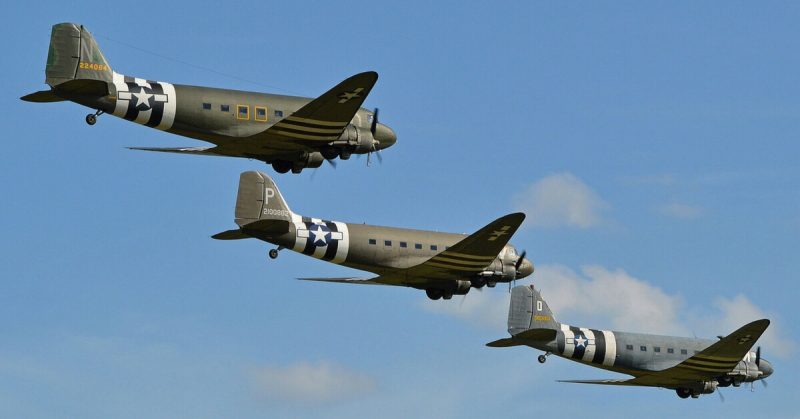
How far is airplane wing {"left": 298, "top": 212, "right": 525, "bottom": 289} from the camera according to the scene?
6938 cm

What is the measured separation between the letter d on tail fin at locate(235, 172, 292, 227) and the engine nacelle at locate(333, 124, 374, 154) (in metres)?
4.93

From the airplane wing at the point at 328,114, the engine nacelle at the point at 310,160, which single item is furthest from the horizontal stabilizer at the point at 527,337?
the airplane wing at the point at 328,114

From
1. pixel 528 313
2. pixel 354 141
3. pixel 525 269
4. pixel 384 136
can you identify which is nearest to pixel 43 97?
pixel 354 141

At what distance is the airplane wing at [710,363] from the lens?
77125 mm

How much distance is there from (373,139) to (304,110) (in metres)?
4.73

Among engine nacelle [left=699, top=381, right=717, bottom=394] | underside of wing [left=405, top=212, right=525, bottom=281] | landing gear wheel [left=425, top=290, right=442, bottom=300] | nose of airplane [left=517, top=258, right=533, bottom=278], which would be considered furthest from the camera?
engine nacelle [left=699, top=381, right=717, bottom=394]

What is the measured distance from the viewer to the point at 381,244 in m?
71.0

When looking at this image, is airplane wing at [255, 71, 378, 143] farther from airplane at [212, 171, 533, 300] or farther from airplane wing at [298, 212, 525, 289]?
airplane wing at [298, 212, 525, 289]

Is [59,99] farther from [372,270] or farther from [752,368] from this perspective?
[752,368]

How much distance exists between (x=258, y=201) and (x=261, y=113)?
16.9ft

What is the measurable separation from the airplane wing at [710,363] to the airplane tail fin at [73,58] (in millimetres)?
26954

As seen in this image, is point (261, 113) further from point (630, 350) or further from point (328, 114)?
point (630, 350)

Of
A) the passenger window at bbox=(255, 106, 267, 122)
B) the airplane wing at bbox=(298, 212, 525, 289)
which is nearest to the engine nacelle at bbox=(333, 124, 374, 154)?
the passenger window at bbox=(255, 106, 267, 122)

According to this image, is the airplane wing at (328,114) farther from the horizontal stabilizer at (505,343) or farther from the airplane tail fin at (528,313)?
the airplane tail fin at (528,313)
